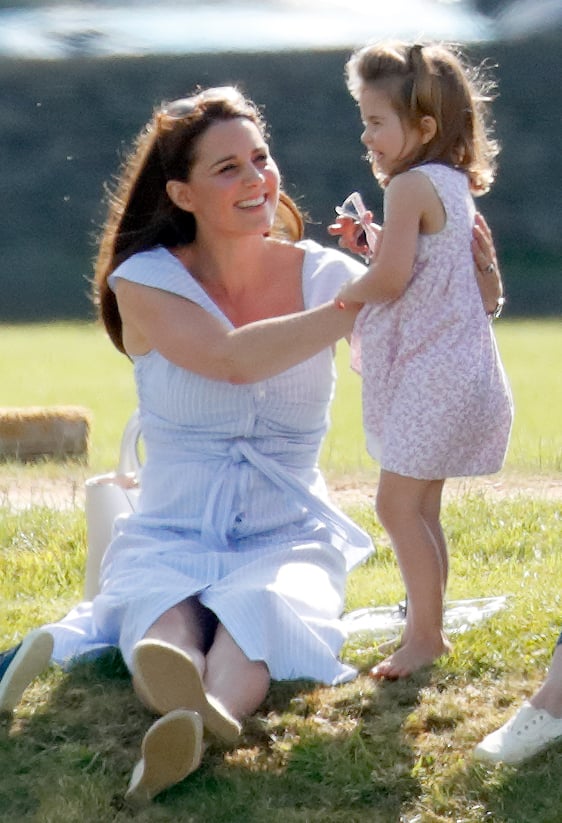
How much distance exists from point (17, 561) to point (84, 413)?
2.36 meters

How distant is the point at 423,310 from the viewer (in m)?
3.05

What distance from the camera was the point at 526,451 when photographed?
645cm

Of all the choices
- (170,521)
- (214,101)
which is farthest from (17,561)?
(214,101)

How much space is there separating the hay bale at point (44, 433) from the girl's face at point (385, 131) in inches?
154

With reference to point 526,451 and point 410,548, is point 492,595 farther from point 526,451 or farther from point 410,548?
point 526,451

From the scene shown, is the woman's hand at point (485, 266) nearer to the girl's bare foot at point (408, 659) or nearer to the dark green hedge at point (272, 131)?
the girl's bare foot at point (408, 659)

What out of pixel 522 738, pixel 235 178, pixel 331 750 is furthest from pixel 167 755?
pixel 235 178

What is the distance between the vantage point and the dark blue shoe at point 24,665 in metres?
3.00

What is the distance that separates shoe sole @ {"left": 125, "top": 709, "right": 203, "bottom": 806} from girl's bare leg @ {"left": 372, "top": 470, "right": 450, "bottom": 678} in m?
0.61

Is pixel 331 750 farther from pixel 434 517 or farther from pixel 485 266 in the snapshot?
pixel 485 266

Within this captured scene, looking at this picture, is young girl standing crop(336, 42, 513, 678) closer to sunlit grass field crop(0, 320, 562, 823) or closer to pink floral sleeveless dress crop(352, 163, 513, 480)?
pink floral sleeveless dress crop(352, 163, 513, 480)

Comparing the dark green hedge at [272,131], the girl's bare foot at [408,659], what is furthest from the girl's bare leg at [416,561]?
the dark green hedge at [272,131]

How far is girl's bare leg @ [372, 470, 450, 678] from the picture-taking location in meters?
3.05

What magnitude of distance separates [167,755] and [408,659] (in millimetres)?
689
